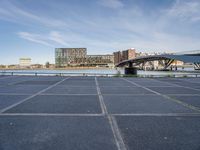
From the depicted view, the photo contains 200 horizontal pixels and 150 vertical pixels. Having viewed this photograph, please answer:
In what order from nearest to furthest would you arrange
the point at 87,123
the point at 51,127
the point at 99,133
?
1. the point at 99,133
2. the point at 51,127
3. the point at 87,123

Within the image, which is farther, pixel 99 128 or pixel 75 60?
pixel 75 60

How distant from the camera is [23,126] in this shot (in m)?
6.04

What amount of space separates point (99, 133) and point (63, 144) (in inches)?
45.8

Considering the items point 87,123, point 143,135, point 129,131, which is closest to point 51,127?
point 87,123

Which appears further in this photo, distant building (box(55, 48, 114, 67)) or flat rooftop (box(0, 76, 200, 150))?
distant building (box(55, 48, 114, 67))

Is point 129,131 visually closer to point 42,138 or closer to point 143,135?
point 143,135

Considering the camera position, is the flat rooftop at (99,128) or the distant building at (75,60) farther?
the distant building at (75,60)

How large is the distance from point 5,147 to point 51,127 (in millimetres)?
1622

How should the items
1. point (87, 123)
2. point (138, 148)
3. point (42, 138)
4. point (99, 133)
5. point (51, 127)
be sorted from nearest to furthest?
1. point (138, 148)
2. point (42, 138)
3. point (99, 133)
4. point (51, 127)
5. point (87, 123)

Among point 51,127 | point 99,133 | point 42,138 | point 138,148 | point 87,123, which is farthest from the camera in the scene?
point 87,123

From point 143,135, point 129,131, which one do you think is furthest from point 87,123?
point 143,135

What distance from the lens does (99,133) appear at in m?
5.50

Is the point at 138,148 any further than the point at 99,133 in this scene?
No

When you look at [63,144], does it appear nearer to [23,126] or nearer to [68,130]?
[68,130]
